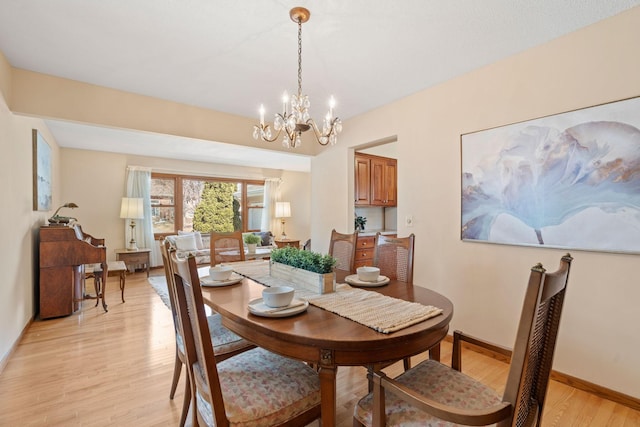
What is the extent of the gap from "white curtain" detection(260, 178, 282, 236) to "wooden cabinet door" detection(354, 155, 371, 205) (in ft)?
11.6

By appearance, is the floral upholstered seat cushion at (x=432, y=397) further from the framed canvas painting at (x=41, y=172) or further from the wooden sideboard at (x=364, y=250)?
the framed canvas painting at (x=41, y=172)

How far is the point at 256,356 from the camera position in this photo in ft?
4.83

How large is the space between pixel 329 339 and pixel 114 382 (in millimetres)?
1908

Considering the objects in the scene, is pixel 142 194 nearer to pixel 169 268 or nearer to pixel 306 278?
pixel 169 268

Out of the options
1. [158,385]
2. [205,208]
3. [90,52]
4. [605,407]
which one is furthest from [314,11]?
[205,208]

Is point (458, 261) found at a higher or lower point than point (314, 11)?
lower

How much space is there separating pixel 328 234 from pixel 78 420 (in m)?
2.94

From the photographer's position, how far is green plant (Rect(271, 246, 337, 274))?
161 centimetres

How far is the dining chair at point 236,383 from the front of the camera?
3.52 ft

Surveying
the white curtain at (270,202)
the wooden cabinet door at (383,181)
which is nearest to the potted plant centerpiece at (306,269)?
the wooden cabinet door at (383,181)

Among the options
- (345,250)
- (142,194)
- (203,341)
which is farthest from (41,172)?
(203,341)

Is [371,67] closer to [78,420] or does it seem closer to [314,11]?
[314,11]

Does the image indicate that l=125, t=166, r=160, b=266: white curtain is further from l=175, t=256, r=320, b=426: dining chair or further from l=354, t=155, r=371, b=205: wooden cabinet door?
l=175, t=256, r=320, b=426: dining chair

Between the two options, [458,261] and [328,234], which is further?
[328,234]
